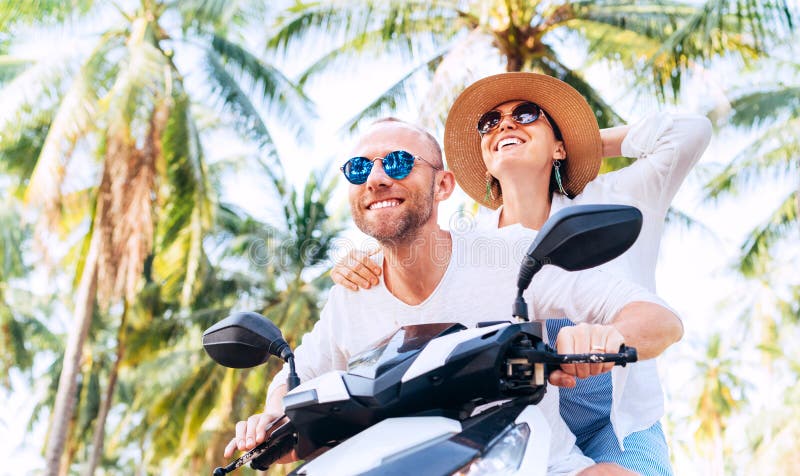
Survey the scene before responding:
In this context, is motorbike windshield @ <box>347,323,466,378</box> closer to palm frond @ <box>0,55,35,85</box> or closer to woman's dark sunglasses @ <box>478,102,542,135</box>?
woman's dark sunglasses @ <box>478,102,542,135</box>

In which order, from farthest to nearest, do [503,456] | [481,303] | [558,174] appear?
[558,174], [481,303], [503,456]

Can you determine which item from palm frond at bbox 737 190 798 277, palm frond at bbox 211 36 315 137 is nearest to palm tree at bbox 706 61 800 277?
palm frond at bbox 737 190 798 277

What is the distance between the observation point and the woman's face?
364 centimetres

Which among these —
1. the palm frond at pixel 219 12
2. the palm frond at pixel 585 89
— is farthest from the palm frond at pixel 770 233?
the palm frond at pixel 219 12

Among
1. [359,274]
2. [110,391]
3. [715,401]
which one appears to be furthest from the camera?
[715,401]

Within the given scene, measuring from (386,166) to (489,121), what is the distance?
139 centimetres

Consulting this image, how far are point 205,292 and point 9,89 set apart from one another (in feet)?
27.7

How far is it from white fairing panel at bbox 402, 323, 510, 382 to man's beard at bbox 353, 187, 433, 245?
0.74 m

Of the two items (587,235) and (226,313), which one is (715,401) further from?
(587,235)

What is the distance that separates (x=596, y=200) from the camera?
386 cm

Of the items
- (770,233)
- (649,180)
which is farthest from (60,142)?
(770,233)

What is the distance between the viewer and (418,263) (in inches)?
99.8

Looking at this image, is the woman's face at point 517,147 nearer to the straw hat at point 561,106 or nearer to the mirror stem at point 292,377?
the straw hat at point 561,106

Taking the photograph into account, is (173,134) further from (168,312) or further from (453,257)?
(453,257)
